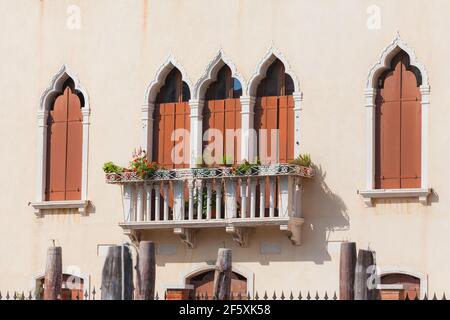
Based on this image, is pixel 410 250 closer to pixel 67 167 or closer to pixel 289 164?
pixel 289 164

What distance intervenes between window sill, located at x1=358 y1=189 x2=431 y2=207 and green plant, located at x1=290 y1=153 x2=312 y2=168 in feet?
3.19

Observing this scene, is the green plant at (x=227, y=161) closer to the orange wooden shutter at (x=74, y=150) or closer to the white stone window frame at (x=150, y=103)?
the white stone window frame at (x=150, y=103)

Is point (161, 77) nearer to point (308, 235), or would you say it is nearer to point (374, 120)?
point (308, 235)

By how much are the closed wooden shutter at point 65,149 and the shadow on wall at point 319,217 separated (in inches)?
171

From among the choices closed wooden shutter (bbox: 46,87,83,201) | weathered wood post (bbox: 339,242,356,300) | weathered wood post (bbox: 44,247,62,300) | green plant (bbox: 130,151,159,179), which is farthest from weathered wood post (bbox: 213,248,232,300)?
closed wooden shutter (bbox: 46,87,83,201)

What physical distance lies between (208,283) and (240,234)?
115 centimetres

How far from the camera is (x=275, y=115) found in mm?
25219

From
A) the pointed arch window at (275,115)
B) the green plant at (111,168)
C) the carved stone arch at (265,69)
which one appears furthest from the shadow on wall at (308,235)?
the green plant at (111,168)

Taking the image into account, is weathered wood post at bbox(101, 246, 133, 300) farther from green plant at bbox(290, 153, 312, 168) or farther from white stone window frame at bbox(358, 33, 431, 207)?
white stone window frame at bbox(358, 33, 431, 207)

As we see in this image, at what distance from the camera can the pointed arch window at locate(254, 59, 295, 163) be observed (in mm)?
25078

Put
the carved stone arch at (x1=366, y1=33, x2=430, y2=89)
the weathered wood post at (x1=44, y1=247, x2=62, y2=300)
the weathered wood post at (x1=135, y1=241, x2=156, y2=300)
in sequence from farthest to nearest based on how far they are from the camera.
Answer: the carved stone arch at (x1=366, y1=33, x2=430, y2=89), the weathered wood post at (x1=44, y1=247, x2=62, y2=300), the weathered wood post at (x1=135, y1=241, x2=156, y2=300)

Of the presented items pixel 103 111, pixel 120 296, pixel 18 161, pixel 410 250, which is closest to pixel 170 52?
pixel 103 111

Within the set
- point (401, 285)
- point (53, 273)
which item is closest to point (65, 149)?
point (53, 273)

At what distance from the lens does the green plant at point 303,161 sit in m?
24.5
